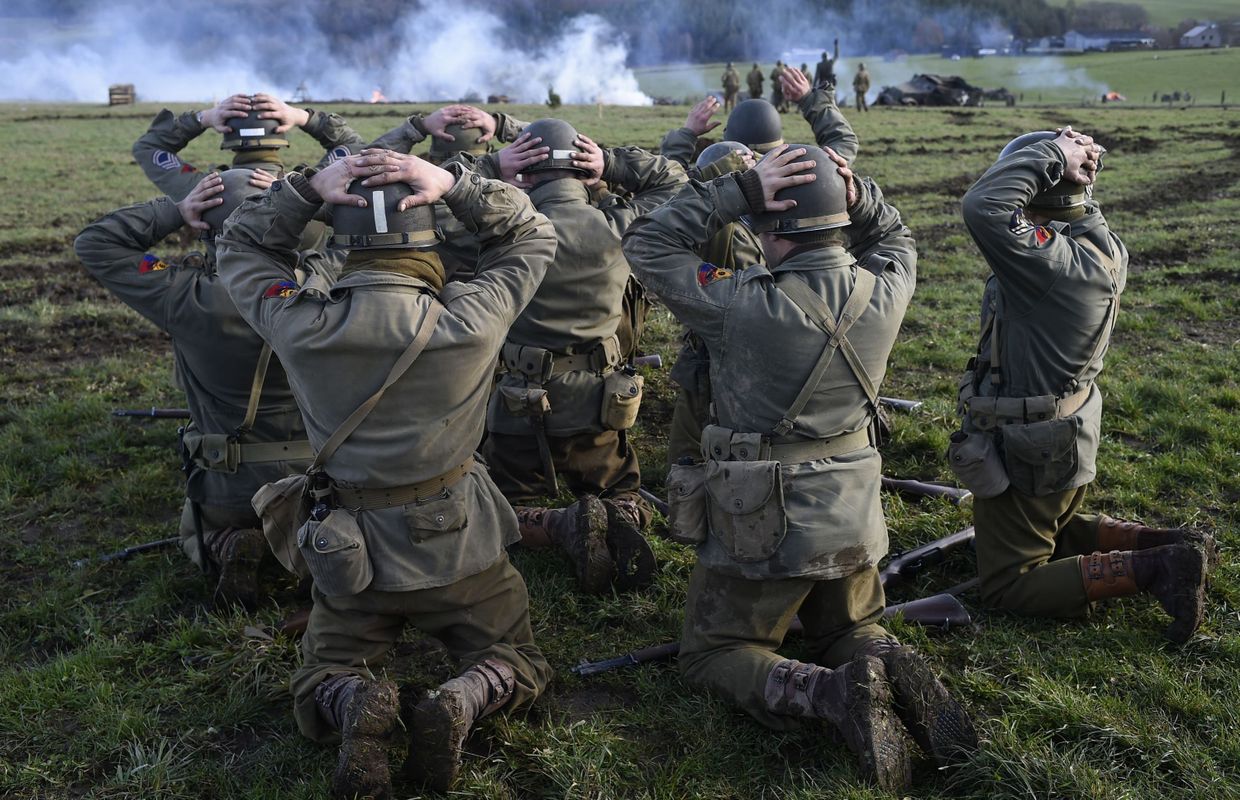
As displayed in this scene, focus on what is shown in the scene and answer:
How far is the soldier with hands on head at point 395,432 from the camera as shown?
410 cm

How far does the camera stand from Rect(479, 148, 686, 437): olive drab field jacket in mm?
6254

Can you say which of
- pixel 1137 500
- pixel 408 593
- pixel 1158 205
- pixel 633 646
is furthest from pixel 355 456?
pixel 1158 205

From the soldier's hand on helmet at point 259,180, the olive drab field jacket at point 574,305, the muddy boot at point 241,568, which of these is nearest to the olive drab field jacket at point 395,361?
the soldier's hand on helmet at point 259,180

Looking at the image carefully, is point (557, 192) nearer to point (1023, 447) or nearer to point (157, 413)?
point (1023, 447)

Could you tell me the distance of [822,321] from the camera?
4289 millimetres

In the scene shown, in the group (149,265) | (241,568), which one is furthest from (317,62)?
(241,568)

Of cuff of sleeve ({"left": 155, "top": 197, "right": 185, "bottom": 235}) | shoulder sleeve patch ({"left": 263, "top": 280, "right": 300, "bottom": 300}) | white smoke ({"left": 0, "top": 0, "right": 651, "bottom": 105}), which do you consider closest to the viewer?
shoulder sleeve patch ({"left": 263, "top": 280, "right": 300, "bottom": 300})

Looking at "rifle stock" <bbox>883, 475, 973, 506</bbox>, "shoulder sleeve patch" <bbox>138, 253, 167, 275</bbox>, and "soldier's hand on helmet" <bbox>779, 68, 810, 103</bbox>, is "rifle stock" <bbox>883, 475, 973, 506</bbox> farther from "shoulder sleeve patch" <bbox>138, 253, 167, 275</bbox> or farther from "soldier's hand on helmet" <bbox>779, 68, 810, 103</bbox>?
"shoulder sleeve patch" <bbox>138, 253, 167, 275</bbox>

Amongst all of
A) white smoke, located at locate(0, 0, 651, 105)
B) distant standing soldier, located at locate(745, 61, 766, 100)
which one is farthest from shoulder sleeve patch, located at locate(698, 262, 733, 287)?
white smoke, located at locate(0, 0, 651, 105)

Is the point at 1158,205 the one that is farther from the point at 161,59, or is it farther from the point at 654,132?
the point at 161,59

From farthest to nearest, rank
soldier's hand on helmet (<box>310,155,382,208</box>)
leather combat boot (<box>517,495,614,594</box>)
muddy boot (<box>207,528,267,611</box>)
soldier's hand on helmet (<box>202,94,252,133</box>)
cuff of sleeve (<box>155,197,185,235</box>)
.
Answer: soldier's hand on helmet (<box>202,94,252,133</box>), cuff of sleeve (<box>155,197,185,235</box>), leather combat boot (<box>517,495,614,594</box>), muddy boot (<box>207,528,267,611</box>), soldier's hand on helmet (<box>310,155,382,208</box>)

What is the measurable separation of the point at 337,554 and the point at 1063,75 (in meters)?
69.4

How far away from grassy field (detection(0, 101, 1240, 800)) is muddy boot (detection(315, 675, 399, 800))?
11.5 inches

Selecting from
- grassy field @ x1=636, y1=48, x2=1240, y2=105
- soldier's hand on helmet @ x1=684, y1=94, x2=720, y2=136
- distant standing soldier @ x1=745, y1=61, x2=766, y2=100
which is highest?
grassy field @ x1=636, y1=48, x2=1240, y2=105
